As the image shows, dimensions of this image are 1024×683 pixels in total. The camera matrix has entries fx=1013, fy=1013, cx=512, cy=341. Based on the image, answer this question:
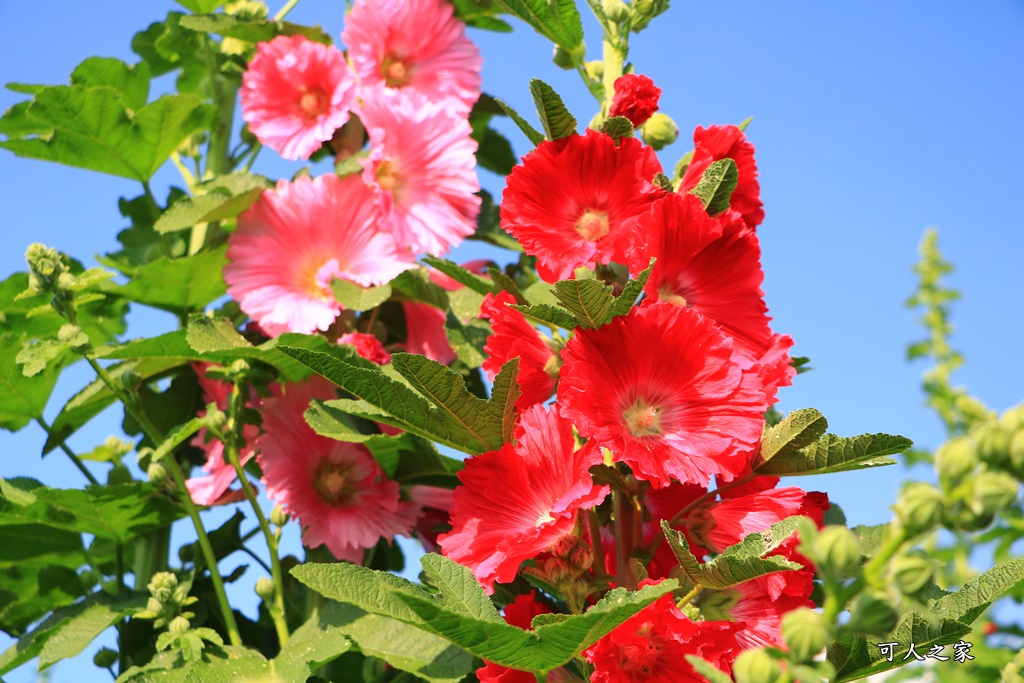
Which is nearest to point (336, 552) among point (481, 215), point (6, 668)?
point (6, 668)

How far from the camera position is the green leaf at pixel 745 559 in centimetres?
89

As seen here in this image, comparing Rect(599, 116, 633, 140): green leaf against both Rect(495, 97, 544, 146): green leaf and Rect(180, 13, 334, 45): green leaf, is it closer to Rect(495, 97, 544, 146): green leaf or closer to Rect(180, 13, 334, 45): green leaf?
Rect(495, 97, 544, 146): green leaf

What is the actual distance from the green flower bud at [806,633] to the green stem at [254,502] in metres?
1.00

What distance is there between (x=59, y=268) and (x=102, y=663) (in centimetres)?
62

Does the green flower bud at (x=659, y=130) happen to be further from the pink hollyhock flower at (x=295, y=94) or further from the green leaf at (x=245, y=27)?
the green leaf at (x=245, y=27)

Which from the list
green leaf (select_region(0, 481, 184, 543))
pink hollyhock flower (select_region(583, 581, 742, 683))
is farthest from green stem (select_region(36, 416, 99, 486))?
pink hollyhock flower (select_region(583, 581, 742, 683))

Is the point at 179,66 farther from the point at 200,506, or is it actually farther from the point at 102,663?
the point at 102,663

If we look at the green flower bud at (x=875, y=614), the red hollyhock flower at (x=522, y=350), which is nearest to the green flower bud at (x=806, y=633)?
the green flower bud at (x=875, y=614)

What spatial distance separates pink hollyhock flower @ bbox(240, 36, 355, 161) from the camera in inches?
69.5

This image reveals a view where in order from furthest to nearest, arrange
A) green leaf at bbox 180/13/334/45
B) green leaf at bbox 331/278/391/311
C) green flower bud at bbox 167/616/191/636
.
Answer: green leaf at bbox 180/13/334/45 → green leaf at bbox 331/278/391/311 → green flower bud at bbox 167/616/191/636

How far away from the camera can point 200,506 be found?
167 centimetres

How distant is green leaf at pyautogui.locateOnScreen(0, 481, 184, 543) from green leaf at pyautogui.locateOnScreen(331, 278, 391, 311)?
1.35 feet

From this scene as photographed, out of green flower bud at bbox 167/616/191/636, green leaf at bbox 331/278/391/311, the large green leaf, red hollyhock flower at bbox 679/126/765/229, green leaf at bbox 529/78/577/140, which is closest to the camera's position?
the large green leaf

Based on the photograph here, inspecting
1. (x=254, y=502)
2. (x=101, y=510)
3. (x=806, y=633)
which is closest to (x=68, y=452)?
(x=101, y=510)
